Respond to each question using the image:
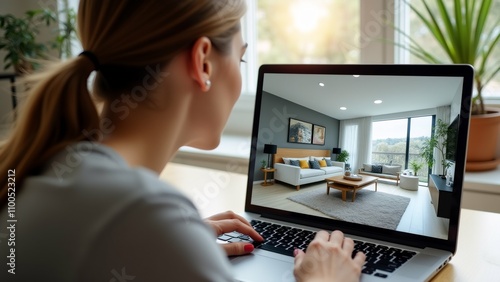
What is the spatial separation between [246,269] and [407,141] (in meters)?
0.43

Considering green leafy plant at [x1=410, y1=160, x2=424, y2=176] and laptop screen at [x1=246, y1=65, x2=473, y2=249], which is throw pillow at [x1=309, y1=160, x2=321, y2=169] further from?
green leafy plant at [x1=410, y1=160, x2=424, y2=176]

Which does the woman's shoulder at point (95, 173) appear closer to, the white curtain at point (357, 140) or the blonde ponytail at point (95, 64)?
the blonde ponytail at point (95, 64)

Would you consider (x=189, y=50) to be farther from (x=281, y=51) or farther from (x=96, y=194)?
(x=281, y=51)

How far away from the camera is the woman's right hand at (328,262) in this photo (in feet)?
2.40

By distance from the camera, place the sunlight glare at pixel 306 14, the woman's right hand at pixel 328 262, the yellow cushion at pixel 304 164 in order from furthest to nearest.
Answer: the sunlight glare at pixel 306 14
the yellow cushion at pixel 304 164
the woman's right hand at pixel 328 262

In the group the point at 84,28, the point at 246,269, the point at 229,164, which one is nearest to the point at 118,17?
the point at 84,28

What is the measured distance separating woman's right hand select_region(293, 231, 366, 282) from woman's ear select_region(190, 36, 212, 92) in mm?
339

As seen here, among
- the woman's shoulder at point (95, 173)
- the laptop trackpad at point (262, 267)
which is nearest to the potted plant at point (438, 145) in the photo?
the laptop trackpad at point (262, 267)

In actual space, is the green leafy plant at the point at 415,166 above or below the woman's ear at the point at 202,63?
below

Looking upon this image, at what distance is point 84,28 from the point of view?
0.65m

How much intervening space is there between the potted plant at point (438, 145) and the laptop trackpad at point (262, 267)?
0.35m

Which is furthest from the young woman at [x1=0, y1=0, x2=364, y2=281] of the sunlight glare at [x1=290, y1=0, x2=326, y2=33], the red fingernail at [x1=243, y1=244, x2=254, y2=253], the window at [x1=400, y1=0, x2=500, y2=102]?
the sunlight glare at [x1=290, y1=0, x2=326, y2=33]

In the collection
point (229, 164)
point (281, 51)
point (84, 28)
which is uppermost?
point (281, 51)

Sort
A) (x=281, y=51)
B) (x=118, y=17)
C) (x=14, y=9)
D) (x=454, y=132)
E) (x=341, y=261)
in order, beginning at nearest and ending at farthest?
(x=118, y=17), (x=341, y=261), (x=454, y=132), (x=281, y=51), (x=14, y=9)
